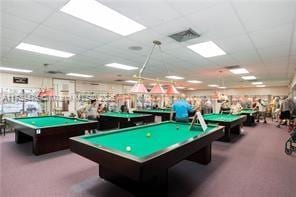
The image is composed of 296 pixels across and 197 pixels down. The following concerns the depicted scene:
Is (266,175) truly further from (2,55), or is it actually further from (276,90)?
(276,90)

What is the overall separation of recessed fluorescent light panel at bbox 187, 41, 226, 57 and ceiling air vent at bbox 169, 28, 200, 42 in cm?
64

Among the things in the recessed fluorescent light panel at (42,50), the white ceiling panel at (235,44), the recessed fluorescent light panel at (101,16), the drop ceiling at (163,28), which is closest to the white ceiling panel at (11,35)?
the drop ceiling at (163,28)

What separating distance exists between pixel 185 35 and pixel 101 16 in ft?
5.75

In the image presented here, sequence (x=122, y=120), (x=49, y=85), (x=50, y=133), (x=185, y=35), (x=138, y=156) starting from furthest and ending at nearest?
(x=49, y=85) < (x=122, y=120) < (x=50, y=133) < (x=185, y=35) < (x=138, y=156)

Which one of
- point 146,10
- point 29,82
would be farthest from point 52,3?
point 29,82

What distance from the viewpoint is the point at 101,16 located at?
2969 mm

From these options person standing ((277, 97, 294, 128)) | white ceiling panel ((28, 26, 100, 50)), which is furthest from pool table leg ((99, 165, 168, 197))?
person standing ((277, 97, 294, 128))

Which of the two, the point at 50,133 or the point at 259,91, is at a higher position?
the point at 259,91

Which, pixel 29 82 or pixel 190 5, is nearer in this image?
pixel 190 5

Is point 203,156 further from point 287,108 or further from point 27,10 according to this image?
point 287,108

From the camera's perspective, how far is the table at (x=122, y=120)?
6.59m

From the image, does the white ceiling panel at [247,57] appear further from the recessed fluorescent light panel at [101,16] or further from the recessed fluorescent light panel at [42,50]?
the recessed fluorescent light panel at [42,50]

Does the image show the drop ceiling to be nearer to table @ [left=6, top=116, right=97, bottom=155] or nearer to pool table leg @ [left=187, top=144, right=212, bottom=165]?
table @ [left=6, top=116, right=97, bottom=155]

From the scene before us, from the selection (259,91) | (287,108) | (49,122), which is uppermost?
(259,91)
